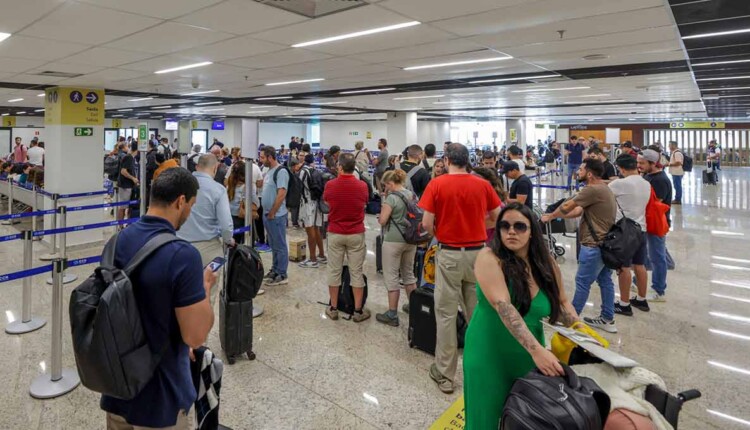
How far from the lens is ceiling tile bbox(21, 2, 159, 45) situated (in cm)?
376

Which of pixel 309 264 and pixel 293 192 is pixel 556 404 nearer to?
pixel 293 192

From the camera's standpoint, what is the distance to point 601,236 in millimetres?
4062

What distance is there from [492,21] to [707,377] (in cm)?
354

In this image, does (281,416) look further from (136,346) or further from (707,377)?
(707,377)

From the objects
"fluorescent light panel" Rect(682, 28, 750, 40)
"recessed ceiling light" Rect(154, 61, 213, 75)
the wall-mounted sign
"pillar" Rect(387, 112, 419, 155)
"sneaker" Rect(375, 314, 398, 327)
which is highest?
the wall-mounted sign

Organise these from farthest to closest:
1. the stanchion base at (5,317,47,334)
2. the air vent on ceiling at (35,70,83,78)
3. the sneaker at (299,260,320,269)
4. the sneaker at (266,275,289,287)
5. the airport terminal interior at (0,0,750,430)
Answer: the air vent on ceiling at (35,70,83,78)
the sneaker at (299,260,320,269)
the sneaker at (266,275,289,287)
the stanchion base at (5,317,47,334)
the airport terminal interior at (0,0,750,430)

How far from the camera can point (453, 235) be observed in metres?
3.05

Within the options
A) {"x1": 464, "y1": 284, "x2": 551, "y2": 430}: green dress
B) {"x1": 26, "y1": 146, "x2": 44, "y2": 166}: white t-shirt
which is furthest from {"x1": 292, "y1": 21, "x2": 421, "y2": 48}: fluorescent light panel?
{"x1": 26, "y1": 146, "x2": 44, "y2": 166}: white t-shirt

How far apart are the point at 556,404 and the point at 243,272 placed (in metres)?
2.42

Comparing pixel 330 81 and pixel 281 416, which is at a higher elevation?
pixel 330 81

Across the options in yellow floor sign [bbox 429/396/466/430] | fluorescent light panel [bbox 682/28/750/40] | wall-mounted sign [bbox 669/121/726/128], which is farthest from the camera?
wall-mounted sign [bbox 669/121/726/128]

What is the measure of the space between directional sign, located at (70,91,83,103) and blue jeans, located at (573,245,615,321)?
9098 millimetres

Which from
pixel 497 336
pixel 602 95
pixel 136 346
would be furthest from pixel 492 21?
pixel 602 95

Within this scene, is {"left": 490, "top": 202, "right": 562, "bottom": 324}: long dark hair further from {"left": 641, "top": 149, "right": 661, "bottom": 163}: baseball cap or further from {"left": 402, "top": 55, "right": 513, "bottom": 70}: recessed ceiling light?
{"left": 402, "top": 55, "right": 513, "bottom": 70}: recessed ceiling light
